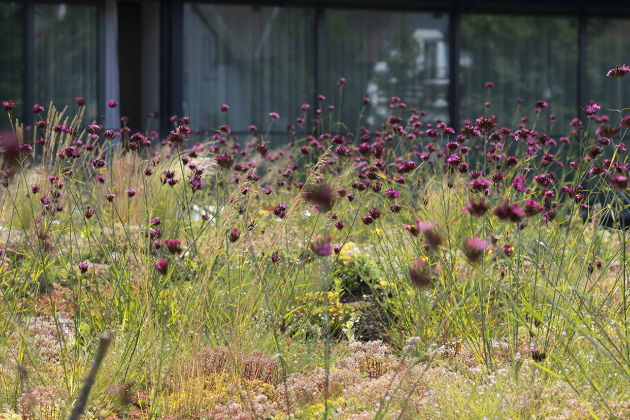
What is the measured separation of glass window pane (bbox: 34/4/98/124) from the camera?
815 centimetres

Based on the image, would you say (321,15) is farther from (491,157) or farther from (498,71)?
(491,157)

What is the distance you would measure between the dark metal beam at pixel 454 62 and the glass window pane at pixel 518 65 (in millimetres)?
337

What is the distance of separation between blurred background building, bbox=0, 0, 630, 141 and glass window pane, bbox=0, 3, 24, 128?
13mm

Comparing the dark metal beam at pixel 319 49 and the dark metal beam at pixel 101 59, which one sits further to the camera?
the dark metal beam at pixel 319 49

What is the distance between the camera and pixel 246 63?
27.9ft

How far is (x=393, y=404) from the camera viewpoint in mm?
1975

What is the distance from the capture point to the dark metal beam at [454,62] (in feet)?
28.0

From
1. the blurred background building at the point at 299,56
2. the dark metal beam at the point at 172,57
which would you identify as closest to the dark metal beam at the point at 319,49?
the blurred background building at the point at 299,56

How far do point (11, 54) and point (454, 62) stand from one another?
592 cm

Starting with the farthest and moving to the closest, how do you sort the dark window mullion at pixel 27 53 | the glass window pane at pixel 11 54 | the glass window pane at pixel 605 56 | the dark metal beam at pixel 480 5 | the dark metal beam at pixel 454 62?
the glass window pane at pixel 605 56 → the dark metal beam at pixel 454 62 → the dark metal beam at pixel 480 5 → the glass window pane at pixel 11 54 → the dark window mullion at pixel 27 53

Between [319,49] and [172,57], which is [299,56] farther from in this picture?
[172,57]

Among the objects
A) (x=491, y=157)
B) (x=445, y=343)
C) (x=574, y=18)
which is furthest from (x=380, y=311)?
(x=574, y=18)

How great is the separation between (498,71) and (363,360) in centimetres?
749

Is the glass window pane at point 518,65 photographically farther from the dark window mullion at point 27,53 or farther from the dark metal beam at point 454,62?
the dark window mullion at point 27,53
